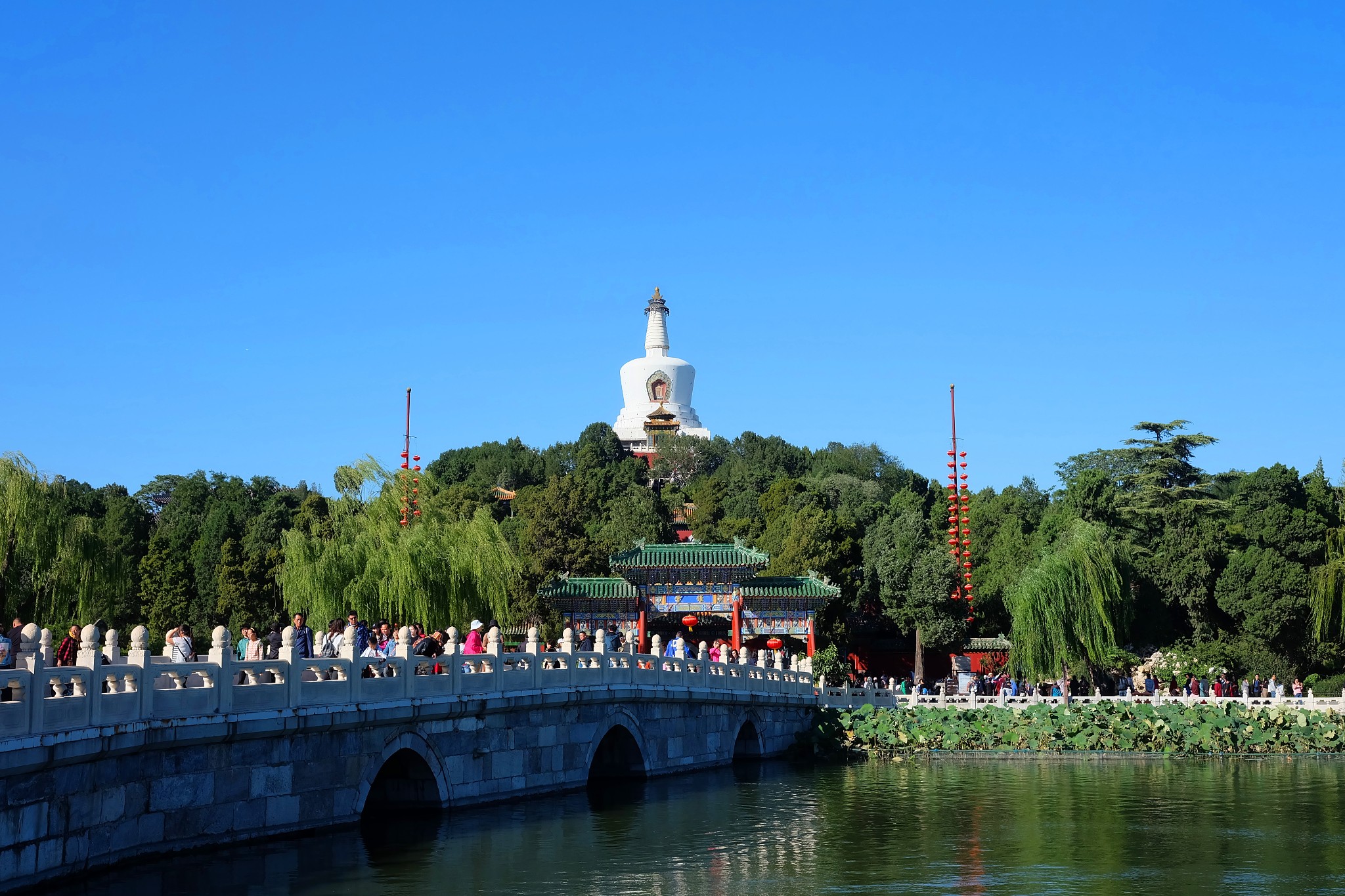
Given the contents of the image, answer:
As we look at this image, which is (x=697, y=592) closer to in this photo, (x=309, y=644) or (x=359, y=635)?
(x=359, y=635)

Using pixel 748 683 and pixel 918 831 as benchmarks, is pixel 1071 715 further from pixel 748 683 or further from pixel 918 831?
pixel 918 831

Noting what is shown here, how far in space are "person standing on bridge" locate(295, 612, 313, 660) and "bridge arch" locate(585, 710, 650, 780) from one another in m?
7.06

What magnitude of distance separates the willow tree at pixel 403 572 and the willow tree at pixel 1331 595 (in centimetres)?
1718

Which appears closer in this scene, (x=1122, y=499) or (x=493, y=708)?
(x=493, y=708)

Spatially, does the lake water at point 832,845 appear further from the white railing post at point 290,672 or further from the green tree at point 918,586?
the green tree at point 918,586

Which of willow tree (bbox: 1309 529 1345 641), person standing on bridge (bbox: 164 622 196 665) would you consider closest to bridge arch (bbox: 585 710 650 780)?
person standing on bridge (bbox: 164 622 196 665)

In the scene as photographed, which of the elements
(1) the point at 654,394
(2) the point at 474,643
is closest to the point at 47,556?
(2) the point at 474,643

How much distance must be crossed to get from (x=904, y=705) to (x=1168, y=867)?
14.2 metres

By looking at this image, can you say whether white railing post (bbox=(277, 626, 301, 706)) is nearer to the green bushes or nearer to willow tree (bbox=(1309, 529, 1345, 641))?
Result: the green bushes

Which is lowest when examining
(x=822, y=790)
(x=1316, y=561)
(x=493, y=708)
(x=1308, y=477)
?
(x=822, y=790)

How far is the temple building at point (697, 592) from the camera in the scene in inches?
1348

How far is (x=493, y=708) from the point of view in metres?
17.3

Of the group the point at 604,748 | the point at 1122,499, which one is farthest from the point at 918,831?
the point at 1122,499

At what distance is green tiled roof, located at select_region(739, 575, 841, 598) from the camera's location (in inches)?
1348
